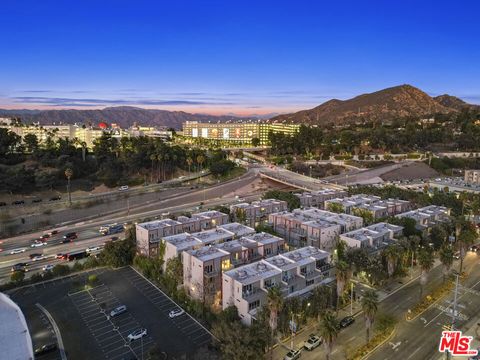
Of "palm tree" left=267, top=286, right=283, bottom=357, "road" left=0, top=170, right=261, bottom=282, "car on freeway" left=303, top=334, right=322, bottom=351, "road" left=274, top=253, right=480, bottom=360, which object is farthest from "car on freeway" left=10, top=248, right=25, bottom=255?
"car on freeway" left=303, top=334, right=322, bottom=351

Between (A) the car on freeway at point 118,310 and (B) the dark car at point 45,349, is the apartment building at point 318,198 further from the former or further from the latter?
(B) the dark car at point 45,349

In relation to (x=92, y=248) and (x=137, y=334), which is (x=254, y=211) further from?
(x=137, y=334)

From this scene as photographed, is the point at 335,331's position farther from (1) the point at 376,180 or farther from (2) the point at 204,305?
(1) the point at 376,180

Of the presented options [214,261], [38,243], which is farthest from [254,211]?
[38,243]

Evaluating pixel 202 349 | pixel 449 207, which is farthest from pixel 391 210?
pixel 202 349

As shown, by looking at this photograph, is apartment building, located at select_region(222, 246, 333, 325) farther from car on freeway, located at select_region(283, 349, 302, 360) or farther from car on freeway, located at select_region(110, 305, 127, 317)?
car on freeway, located at select_region(110, 305, 127, 317)

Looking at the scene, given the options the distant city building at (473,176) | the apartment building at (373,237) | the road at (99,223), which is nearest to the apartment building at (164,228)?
the road at (99,223)

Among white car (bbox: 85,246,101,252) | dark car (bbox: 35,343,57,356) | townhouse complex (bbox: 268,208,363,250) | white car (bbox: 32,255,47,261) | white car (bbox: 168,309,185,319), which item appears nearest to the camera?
dark car (bbox: 35,343,57,356)
